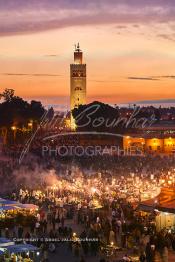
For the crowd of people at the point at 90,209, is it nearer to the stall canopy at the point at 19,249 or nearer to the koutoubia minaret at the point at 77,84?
the stall canopy at the point at 19,249

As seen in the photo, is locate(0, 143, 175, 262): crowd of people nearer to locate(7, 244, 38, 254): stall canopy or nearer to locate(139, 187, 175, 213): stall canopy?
locate(139, 187, 175, 213): stall canopy

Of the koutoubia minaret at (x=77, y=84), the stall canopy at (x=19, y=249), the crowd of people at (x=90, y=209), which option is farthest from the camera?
the koutoubia minaret at (x=77, y=84)

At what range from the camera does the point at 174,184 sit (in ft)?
62.3

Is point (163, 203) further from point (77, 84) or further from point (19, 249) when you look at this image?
point (77, 84)

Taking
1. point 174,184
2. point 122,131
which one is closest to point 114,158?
point 174,184

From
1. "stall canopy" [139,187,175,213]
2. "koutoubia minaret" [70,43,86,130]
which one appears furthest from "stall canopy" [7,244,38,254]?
"koutoubia minaret" [70,43,86,130]

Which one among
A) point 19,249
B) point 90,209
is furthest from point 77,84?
point 19,249

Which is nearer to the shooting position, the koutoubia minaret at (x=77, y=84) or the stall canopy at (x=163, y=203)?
the stall canopy at (x=163, y=203)

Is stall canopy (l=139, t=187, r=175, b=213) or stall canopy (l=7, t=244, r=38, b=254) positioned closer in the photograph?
stall canopy (l=7, t=244, r=38, b=254)

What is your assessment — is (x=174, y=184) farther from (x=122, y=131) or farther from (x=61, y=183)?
(x=122, y=131)

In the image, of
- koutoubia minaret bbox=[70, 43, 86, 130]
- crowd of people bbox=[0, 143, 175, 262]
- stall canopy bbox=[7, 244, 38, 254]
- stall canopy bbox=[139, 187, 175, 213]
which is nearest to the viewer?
stall canopy bbox=[7, 244, 38, 254]

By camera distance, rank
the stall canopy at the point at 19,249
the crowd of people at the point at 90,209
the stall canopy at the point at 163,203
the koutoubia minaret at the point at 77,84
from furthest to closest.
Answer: the koutoubia minaret at the point at 77,84 → the stall canopy at the point at 163,203 → the crowd of people at the point at 90,209 → the stall canopy at the point at 19,249

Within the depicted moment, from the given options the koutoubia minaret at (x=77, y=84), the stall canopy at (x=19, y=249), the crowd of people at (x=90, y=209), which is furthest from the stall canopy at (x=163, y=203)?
the koutoubia minaret at (x=77, y=84)

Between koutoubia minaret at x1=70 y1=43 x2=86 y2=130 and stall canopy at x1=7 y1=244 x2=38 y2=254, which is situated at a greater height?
koutoubia minaret at x1=70 y1=43 x2=86 y2=130
